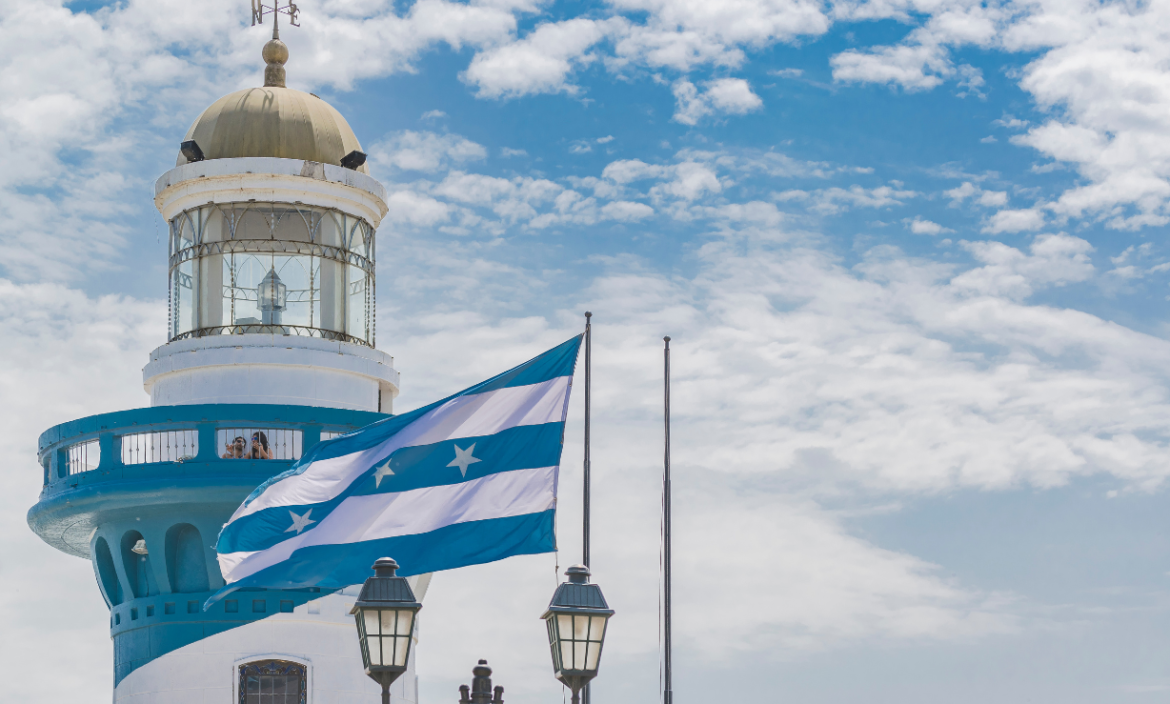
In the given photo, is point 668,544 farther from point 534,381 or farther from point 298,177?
point 298,177

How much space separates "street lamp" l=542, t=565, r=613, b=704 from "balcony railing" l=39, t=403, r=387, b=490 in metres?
10.4

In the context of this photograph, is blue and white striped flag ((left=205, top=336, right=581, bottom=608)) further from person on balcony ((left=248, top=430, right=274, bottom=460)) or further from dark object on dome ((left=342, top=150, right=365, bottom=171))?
dark object on dome ((left=342, top=150, right=365, bottom=171))

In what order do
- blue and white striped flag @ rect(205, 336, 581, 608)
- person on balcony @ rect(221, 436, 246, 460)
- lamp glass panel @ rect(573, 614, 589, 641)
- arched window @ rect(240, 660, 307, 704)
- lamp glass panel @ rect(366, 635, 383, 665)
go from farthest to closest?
person on balcony @ rect(221, 436, 246, 460) < arched window @ rect(240, 660, 307, 704) < blue and white striped flag @ rect(205, 336, 581, 608) < lamp glass panel @ rect(573, 614, 589, 641) < lamp glass panel @ rect(366, 635, 383, 665)

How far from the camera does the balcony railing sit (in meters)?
28.0

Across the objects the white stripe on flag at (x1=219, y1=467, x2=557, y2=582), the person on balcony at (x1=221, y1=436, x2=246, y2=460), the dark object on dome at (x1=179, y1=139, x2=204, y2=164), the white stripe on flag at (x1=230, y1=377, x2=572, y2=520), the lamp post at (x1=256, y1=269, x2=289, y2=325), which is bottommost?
the white stripe on flag at (x1=219, y1=467, x2=557, y2=582)

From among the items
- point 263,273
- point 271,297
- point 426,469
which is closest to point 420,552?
point 426,469

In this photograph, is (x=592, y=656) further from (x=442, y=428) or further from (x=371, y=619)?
A: (x=442, y=428)

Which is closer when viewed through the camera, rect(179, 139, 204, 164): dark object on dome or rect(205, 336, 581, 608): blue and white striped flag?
rect(205, 336, 581, 608): blue and white striped flag

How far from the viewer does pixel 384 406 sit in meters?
30.7

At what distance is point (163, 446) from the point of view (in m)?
28.1

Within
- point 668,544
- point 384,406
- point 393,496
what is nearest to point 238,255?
point 384,406

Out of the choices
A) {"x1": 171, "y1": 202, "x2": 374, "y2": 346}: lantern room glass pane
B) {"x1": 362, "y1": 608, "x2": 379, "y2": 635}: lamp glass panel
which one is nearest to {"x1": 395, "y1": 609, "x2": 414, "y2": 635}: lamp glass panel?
{"x1": 362, "y1": 608, "x2": 379, "y2": 635}: lamp glass panel

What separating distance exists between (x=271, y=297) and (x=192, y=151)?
2.52 metres

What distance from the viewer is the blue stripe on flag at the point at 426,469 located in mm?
23406
